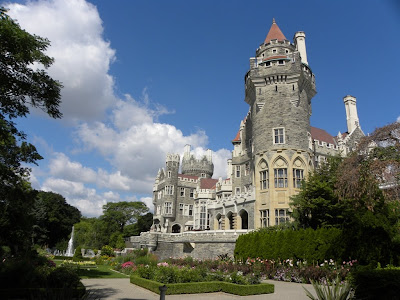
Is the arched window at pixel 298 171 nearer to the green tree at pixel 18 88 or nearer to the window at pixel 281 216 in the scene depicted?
the window at pixel 281 216

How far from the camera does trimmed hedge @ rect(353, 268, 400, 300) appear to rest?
34.0 feet

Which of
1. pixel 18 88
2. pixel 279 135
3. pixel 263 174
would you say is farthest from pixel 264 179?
pixel 18 88

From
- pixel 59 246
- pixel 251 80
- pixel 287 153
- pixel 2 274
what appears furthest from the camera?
pixel 59 246

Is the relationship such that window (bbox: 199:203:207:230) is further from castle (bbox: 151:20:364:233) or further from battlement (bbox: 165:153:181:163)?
battlement (bbox: 165:153:181:163)

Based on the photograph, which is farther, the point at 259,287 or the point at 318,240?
the point at 318,240

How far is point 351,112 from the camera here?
149ft

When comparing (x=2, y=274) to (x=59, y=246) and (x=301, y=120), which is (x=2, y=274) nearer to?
(x=301, y=120)

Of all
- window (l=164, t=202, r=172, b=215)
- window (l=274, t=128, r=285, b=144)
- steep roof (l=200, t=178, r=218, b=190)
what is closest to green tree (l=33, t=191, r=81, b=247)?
window (l=164, t=202, r=172, b=215)

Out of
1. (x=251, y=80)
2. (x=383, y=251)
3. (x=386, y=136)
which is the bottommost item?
(x=383, y=251)

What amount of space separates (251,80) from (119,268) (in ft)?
73.9

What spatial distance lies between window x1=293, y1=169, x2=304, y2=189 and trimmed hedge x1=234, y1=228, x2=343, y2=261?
643 cm

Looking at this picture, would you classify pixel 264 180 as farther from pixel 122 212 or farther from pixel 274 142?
pixel 122 212

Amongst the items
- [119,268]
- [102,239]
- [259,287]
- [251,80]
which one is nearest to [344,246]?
[259,287]

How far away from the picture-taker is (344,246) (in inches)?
710
